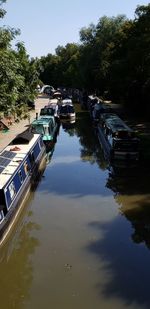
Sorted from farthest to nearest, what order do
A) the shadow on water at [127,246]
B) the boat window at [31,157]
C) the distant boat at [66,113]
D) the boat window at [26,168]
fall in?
the distant boat at [66,113] < the boat window at [31,157] < the boat window at [26,168] < the shadow on water at [127,246]

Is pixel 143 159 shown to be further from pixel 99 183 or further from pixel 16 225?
pixel 16 225

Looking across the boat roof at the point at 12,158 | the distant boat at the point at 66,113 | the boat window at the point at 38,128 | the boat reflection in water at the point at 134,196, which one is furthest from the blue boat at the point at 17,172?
the distant boat at the point at 66,113

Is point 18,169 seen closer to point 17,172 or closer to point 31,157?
point 17,172

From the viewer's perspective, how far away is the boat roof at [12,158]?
1764cm

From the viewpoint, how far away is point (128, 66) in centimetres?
4141

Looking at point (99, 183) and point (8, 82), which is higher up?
point (8, 82)

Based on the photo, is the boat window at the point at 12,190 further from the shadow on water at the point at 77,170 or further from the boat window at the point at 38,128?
the boat window at the point at 38,128

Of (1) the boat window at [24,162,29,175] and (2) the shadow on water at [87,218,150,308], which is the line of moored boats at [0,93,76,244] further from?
(2) the shadow on water at [87,218,150,308]

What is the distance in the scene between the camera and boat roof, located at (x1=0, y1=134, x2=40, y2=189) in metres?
17.6

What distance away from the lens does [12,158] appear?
67.4 feet

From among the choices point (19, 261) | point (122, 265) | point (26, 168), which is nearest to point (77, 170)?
point (26, 168)

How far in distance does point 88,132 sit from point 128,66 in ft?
22.9

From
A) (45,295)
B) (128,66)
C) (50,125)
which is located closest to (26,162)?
(45,295)

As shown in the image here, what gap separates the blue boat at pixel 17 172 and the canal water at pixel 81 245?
0.61 meters
